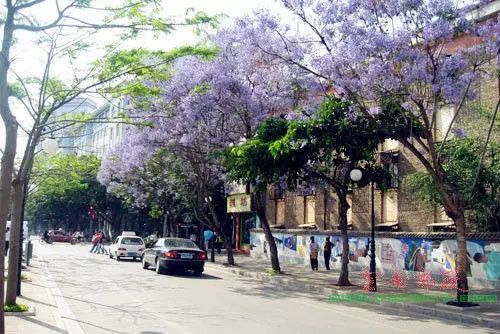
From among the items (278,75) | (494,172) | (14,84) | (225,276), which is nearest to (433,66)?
(494,172)

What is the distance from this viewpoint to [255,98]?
22062 millimetres

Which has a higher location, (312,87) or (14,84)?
(312,87)

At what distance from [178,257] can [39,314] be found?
11067 millimetres

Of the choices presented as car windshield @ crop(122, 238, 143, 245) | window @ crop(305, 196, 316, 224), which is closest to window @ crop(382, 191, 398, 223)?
window @ crop(305, 196, 316, 224)

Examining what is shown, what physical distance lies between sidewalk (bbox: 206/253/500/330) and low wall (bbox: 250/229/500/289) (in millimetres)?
928

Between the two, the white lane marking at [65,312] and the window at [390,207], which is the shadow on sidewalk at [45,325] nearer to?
the white lane marking at [65,312]

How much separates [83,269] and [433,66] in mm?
17661

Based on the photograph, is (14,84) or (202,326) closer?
(202,326)

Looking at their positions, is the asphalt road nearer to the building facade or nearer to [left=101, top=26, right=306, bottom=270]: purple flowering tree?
[left=101, top=26, right=306, bottom=270]: purple flowering tree

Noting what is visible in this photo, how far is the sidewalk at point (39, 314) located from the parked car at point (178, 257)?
5.26m

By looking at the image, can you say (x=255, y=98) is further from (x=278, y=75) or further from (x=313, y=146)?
(x=313, y=146)

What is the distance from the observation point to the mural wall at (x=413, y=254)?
1920 centimetres

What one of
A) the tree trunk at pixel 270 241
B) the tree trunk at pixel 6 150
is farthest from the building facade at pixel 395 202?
the tree trunk at pixel 6 150

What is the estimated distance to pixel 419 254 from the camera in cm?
2219
